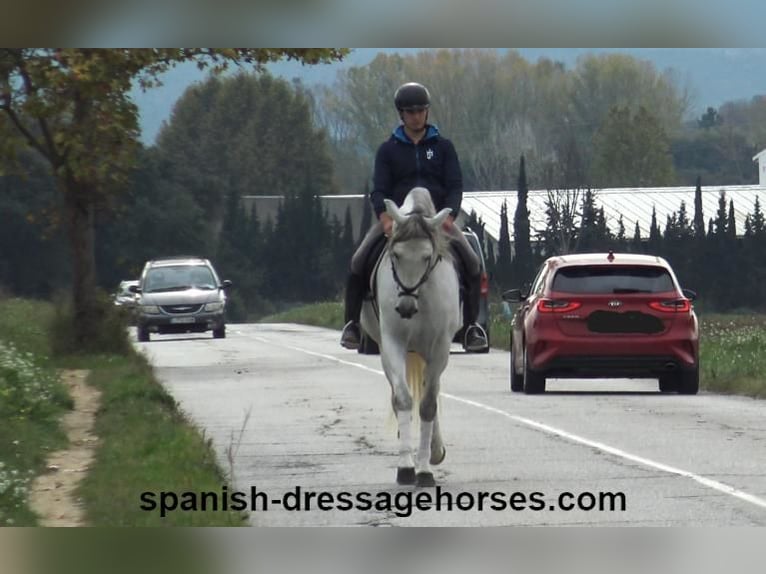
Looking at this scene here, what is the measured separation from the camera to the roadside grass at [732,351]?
24000 mm

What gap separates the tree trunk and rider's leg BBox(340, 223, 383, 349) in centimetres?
1200

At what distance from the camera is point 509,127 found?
2086cm

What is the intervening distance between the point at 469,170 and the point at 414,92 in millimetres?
7848

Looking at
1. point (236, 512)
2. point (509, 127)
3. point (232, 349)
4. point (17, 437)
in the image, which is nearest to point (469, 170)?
point (509, 127)

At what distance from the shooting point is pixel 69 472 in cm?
1480

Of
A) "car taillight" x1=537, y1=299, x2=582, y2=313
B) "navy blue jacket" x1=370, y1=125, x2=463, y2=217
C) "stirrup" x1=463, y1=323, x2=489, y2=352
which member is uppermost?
"navy blue jacket" x1=370, y1=125, x2=463, y2=217

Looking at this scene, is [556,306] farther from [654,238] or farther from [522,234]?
[654,238]

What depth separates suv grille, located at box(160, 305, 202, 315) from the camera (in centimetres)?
2662

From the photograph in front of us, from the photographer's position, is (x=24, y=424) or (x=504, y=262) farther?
(x=504, y=262)

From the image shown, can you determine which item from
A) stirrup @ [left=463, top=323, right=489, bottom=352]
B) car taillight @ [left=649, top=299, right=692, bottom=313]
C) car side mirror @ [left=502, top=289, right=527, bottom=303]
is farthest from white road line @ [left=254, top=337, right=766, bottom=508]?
car taillight @ [left=649, top=299, right=692, bottom=313]

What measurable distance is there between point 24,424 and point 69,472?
2450 mm

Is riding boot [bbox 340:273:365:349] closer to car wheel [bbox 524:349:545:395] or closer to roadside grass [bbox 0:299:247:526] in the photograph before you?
roadside grass [bbox 0:299:247:526]

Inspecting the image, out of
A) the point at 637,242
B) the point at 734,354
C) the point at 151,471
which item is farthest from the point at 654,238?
the point at 151,471

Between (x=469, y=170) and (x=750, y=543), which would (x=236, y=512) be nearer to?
(x=750, y=543)
